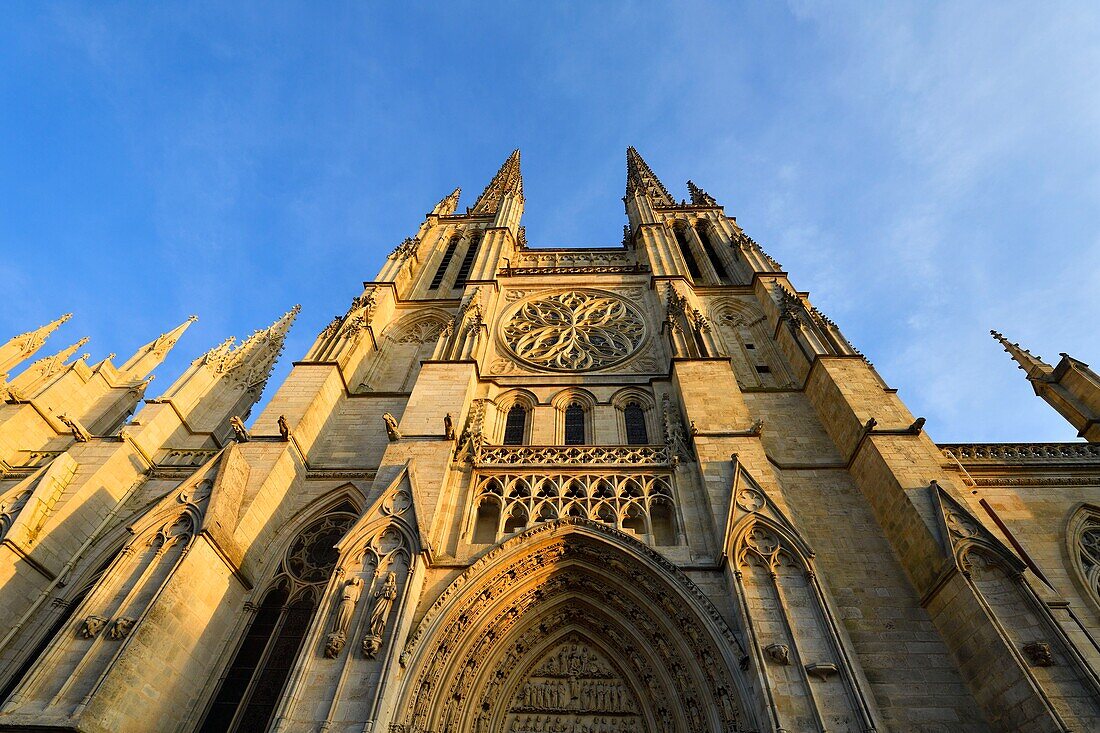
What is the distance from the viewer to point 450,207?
82.5ft

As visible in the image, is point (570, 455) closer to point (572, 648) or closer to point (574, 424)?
point (574, 424)

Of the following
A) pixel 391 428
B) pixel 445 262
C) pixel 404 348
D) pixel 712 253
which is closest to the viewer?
pixel 391 428

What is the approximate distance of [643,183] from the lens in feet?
83.5

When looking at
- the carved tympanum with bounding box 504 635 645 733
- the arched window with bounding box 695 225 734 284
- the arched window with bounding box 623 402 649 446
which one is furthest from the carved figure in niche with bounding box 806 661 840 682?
the arched window with bounding box 695 225 734 284

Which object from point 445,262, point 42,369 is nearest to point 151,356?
point 42,369

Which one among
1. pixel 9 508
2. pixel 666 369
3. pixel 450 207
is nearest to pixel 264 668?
pixel 9 508

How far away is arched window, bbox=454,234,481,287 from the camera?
1873cm

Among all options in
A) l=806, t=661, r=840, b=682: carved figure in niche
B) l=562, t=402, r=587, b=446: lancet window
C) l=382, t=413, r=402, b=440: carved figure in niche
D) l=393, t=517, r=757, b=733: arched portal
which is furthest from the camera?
l=562, t=402, r=587, b=446: lancet window

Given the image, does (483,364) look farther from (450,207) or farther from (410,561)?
(450,207)

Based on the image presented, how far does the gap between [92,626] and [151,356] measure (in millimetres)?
16659

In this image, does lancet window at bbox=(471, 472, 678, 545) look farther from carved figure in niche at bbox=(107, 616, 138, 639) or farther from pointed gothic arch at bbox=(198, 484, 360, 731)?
carved figure in niche at bbox=(107, 616, 138, 639)

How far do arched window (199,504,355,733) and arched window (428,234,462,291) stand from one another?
10225 mm

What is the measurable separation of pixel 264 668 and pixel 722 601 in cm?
675

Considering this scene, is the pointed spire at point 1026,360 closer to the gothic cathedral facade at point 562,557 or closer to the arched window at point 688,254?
the gothic cathedral facade at point 562,557
